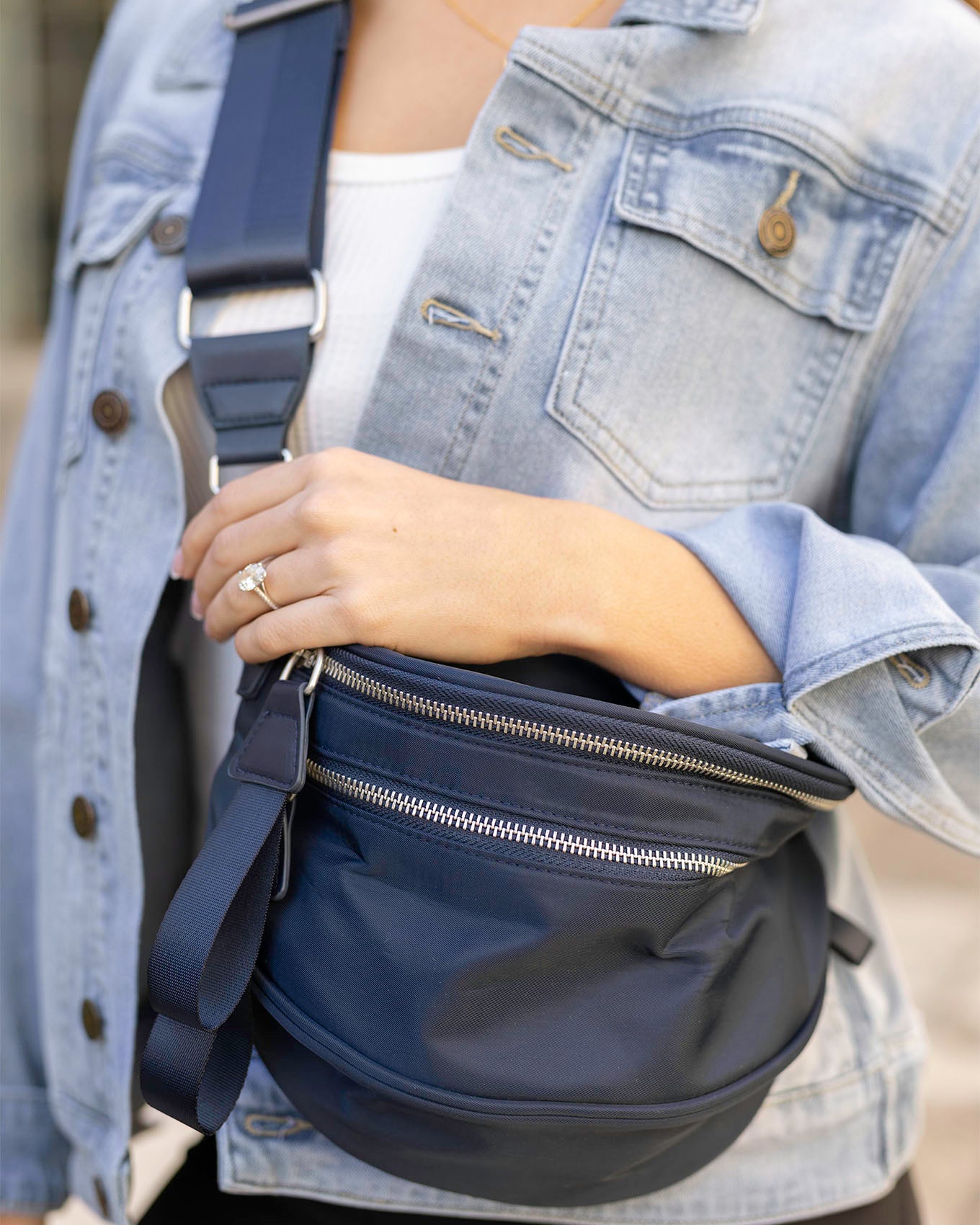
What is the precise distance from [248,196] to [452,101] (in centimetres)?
24

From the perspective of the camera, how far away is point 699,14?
0.96 meters

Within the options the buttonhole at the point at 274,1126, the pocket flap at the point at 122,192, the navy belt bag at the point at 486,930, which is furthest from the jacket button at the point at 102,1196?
the pocket flap at the point at 122,192

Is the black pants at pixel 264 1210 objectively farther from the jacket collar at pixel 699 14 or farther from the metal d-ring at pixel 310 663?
the jacket collar at pixel 699 14

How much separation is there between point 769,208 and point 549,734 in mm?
Answer: 568

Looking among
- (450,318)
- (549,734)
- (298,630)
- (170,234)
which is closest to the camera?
(549,734)

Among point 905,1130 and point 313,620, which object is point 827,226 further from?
point 905,1130

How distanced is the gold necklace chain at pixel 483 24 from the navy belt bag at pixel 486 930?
0.67 meters

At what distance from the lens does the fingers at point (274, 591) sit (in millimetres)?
853

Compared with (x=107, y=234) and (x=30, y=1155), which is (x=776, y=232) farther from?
(x=30, y=1155)

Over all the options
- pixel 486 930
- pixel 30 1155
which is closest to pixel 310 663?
pixel 486 930

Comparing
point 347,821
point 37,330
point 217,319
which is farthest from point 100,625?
point 37,330

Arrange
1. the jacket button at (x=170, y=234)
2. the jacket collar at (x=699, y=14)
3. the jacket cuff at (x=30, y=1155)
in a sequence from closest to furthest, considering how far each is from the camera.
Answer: the jacket collar at (x=699, y=14)
the jacket button at (x=170, y=234)
the jacket cuff at (x=30, y=1155)

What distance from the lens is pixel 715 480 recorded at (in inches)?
39.9

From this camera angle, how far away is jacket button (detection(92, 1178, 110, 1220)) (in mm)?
1160
